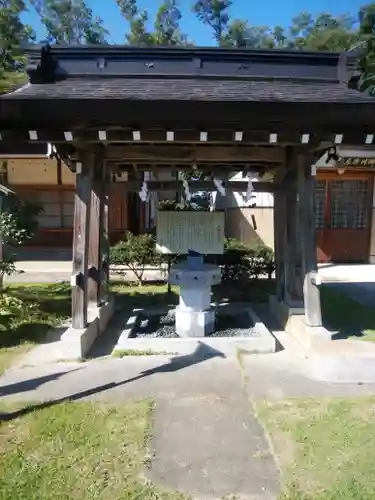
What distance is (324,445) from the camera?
3047 mm

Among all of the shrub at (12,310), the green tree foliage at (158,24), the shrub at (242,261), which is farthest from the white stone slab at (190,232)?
the green tree foliage at (158,24)

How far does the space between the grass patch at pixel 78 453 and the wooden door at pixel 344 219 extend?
444 inches

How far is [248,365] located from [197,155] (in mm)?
3050

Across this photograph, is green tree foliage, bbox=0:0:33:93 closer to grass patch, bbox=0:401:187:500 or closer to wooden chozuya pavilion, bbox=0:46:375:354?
wooden chozuya pavilion, bbox=0:46:375:354

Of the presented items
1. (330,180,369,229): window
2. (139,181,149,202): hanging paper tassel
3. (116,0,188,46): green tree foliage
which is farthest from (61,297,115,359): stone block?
(116,0,188,46): green tree foliage

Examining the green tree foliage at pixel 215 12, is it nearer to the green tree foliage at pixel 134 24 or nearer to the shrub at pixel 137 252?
the green tree foliage at pixel 134 24

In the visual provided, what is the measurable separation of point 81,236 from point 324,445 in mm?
3604

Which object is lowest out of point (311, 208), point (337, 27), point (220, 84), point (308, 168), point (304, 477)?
point (304, 477)

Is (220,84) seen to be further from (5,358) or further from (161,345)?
(5,358)

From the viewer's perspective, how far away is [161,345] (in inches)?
204

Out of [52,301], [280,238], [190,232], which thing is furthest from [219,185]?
[52,301]

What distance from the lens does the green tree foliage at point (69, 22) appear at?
101ft

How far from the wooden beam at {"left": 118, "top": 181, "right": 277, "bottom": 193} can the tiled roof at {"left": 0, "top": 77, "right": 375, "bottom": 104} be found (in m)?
1.64

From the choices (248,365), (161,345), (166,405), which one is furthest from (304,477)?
(161,345)
